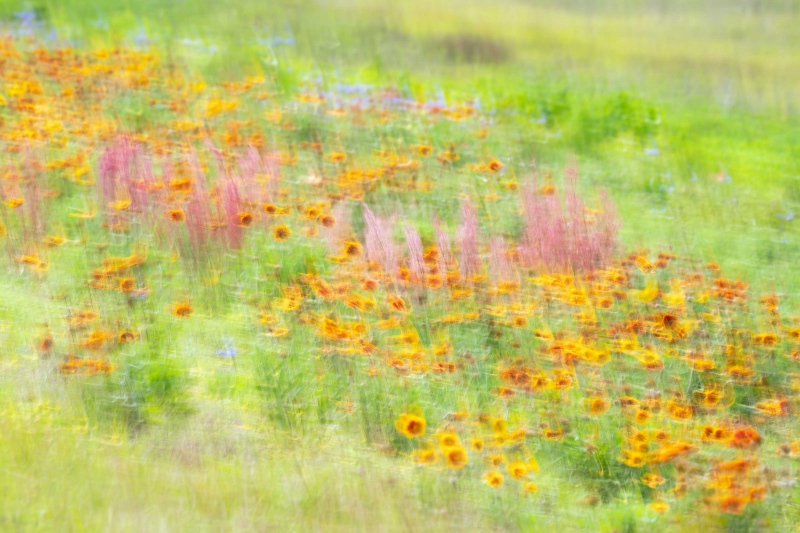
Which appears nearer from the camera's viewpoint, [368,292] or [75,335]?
[75,335]

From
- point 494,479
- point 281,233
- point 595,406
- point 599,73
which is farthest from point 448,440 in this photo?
point 599,73

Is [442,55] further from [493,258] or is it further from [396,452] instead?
[396,452]

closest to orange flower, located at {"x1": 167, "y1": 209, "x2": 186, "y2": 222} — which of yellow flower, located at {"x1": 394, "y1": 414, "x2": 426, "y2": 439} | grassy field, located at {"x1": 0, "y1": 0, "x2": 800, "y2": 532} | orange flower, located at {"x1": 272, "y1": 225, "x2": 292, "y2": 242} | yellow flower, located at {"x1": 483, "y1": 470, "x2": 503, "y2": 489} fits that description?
grassy field, located at {"x1": 0, "y1": 0, "x2": 800, "y2": 532}

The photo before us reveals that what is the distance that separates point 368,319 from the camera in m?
2.91

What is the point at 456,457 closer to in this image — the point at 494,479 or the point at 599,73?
the point at 494,479

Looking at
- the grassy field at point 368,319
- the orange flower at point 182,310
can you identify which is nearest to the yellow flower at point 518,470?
the grassy field at point 368,319

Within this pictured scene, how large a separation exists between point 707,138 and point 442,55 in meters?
2.97

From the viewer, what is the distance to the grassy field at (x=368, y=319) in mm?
2305

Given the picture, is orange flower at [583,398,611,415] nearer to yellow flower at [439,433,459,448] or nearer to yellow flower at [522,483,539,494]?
yellow flower at [522,483,539,494]

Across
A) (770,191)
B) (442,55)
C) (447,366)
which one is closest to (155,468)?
(447,366)

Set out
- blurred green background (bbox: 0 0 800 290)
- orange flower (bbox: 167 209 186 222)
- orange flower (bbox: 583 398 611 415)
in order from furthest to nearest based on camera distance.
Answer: blurred green background (bbox: 0 0 800 290) → orange flower (bbox: 167 209 186 222) → orange flower (bbox: 583 398 611 415)

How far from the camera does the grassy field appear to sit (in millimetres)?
2305

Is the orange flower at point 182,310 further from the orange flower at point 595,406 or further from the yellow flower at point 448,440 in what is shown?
the orange flower at point 595,406

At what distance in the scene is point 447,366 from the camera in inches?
107
